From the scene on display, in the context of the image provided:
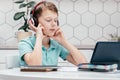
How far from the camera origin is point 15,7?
3.16 m

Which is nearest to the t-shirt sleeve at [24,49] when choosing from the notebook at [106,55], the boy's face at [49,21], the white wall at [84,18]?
the boy's face at [49,21]

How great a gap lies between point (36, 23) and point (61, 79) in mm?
1025

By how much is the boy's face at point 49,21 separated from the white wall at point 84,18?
1249 mm

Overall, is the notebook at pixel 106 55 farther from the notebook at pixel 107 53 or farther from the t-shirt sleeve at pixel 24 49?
the t-shirt sleeve at pixel 24 49

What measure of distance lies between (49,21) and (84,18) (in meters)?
1.33

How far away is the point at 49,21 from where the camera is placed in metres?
Result: 1.89

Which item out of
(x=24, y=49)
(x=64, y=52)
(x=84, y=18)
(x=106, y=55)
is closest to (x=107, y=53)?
(x=106, y=55)

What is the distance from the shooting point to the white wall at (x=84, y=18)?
3152 millimetres

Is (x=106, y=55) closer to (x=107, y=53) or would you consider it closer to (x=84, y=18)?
(x=107, y=53)

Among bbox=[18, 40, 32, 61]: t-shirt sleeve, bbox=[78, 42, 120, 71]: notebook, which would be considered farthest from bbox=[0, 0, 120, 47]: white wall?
bbox=[78, 42, 120, 71]: notebook

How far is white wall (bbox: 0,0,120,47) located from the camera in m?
3.15

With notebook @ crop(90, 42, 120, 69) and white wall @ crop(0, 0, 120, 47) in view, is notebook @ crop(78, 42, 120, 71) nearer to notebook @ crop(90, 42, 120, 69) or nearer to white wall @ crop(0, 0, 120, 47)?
notebook @ crop(90, 42, 120, 69)

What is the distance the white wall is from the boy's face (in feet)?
4.10

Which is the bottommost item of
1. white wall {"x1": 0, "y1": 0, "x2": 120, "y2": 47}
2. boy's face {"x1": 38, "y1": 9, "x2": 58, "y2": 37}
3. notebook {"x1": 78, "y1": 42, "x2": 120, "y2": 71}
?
notebook {"x1": 78, "y1": 42, "x2": 120, "y2": 71}
